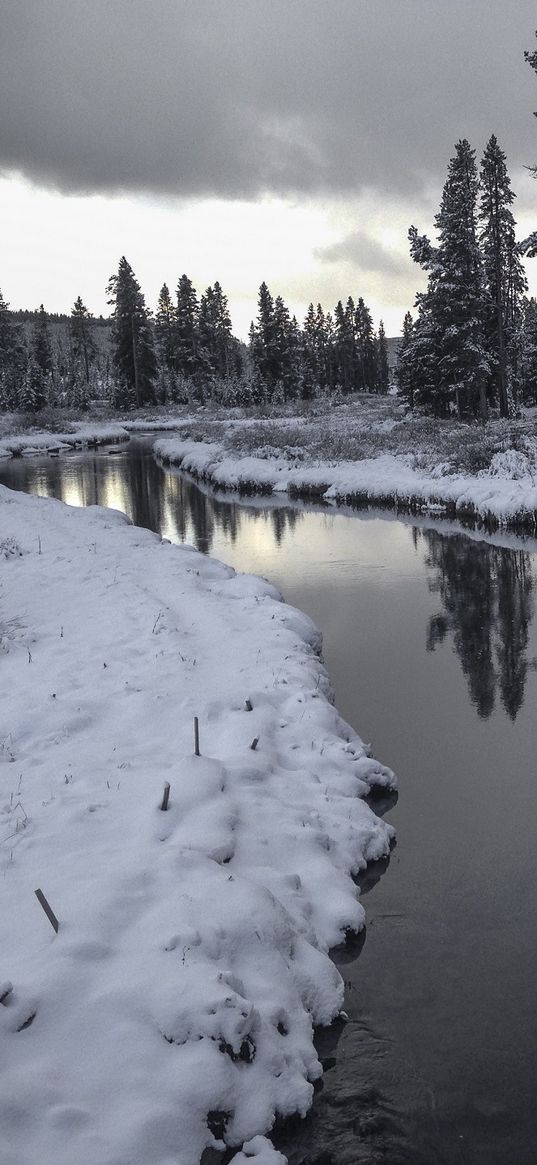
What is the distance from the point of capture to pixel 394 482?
24.0m

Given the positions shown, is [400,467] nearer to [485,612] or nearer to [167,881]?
[485,612]

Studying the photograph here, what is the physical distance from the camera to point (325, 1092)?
4160 millimetres

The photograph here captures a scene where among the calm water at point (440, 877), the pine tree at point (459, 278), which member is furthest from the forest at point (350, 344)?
the calm water at point (440, 877)

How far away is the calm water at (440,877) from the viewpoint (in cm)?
396

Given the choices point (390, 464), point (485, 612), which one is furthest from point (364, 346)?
point (485, 612)

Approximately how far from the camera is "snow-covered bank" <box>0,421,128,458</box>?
51.2 metres

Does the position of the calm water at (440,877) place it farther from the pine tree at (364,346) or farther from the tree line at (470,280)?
the pine tree at (364,346)

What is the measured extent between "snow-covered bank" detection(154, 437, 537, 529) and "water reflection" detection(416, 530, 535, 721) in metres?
1.88

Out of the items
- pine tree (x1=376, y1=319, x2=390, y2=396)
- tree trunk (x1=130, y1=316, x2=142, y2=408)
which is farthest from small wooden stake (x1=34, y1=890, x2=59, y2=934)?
pine tree (x1=376, y1=319, x2=390, y2=396)

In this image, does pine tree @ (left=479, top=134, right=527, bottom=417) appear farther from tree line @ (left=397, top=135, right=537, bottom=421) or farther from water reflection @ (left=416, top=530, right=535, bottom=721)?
water reflection @ (left=416, top=530, right=535, bottom=721)

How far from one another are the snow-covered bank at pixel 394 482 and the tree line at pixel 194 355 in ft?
129

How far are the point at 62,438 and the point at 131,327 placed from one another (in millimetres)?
21456

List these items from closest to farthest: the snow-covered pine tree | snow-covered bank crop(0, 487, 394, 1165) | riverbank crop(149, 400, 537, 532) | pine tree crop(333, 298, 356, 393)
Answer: snow-covered bank crop(0, 487, 394, 1165), riverbank crop(149, 400, 537, 532), the snow-covered pine tree, pine tree crop(333, 298, 356, 393)

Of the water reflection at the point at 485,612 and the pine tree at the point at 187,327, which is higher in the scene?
the pine tree at the point at 187,327
